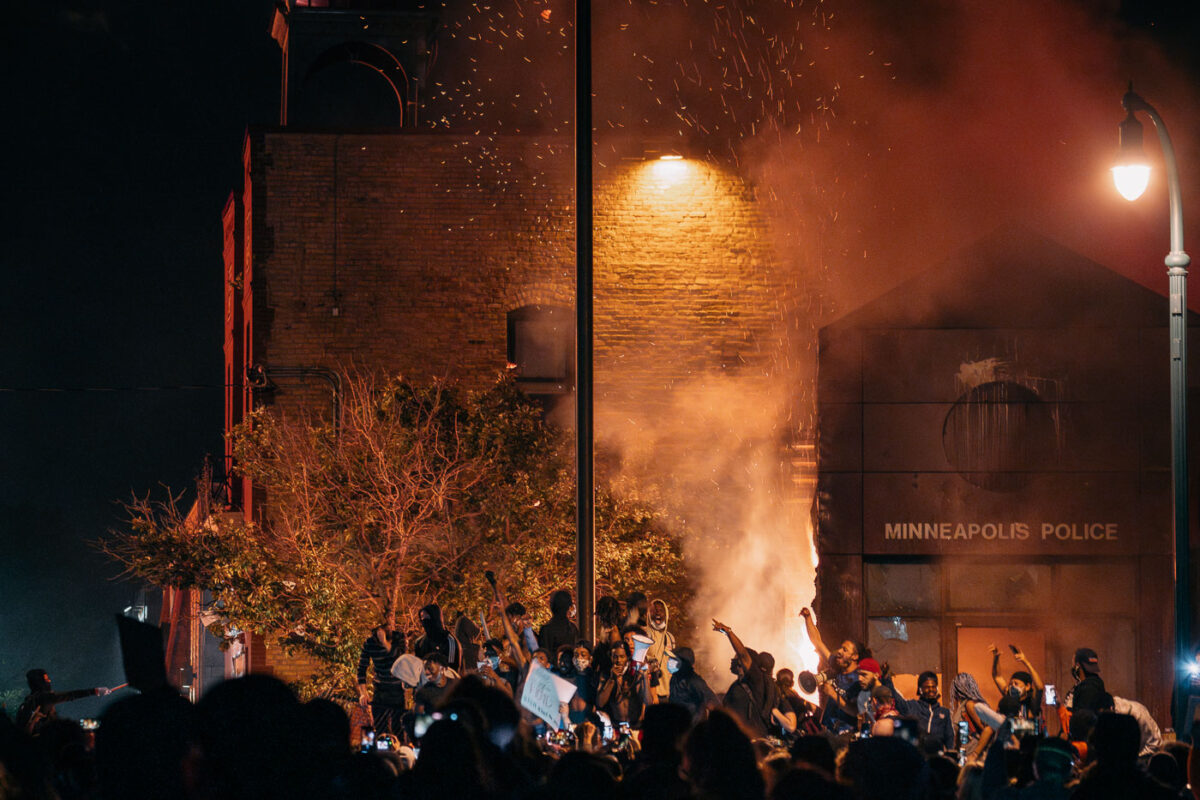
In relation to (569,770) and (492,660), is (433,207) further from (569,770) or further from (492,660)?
(569,770)

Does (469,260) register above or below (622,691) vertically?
above

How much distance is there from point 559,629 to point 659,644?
2.58 feet

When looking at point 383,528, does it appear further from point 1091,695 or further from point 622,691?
point 1091,695

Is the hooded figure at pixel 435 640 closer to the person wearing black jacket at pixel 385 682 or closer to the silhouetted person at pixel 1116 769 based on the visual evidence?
the person wearing black jacket at pixel 385 682

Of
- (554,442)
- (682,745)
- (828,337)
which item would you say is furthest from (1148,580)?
(682,745)

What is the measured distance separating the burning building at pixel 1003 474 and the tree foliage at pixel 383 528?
2.89m

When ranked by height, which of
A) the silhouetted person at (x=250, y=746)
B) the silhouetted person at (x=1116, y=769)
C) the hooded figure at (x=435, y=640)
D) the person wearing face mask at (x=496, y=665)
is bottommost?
the person wearing face mask at (x=496, y=665)

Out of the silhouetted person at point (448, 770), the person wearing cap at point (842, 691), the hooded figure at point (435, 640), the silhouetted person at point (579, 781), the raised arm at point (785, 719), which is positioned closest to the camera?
the silhouetted person at point (579, 781)

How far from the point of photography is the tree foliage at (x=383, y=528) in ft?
41.0

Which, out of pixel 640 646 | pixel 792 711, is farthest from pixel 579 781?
pixel 792 711

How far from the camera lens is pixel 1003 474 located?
45.5ft

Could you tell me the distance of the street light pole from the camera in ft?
26.5

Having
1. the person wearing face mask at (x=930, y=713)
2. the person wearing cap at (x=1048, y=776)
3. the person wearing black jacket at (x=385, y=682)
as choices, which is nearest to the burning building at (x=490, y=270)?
the person wearing black jacket at (x=385, y=682)

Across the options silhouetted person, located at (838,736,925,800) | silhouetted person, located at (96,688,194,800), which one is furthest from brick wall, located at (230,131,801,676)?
silhouetted person, located at (96,688,194,800)
